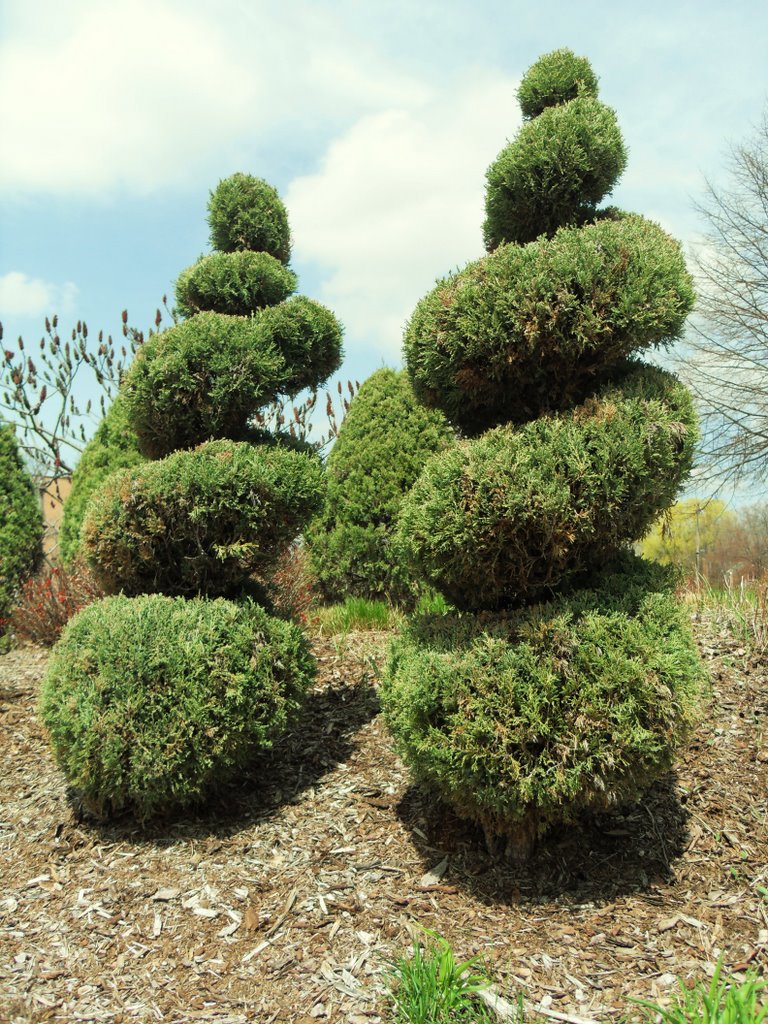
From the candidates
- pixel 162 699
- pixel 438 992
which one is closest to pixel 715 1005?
pixel 438 992

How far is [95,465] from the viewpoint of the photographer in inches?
371

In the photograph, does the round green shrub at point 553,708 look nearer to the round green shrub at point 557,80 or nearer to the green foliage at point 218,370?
the green foliage at point 218,370

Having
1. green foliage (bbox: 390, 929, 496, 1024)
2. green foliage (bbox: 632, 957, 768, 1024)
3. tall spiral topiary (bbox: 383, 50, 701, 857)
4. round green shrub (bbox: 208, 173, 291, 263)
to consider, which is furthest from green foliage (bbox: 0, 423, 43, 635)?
green foliage (bbox: 632, 957, 768, 1024)

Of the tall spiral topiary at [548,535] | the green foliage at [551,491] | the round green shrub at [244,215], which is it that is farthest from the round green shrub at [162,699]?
the round green shrub at [244,215]

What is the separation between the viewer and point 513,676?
3.90 meters

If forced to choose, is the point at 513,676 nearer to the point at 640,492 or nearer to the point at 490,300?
the point at 640,492

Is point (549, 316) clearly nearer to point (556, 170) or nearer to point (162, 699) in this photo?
point (556, 170)

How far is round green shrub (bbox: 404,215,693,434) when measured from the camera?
14.0 ft

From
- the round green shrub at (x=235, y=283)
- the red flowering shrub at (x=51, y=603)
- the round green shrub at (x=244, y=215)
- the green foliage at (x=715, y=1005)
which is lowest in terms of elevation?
the green foliage at (x=715, y=1005)

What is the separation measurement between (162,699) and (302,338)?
8.91ft

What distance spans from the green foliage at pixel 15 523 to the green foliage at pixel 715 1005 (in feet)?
27.4

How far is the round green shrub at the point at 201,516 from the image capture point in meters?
5.07

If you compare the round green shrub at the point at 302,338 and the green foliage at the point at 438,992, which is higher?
the round green shrub at the point at 302,338

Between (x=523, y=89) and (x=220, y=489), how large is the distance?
3.48m
